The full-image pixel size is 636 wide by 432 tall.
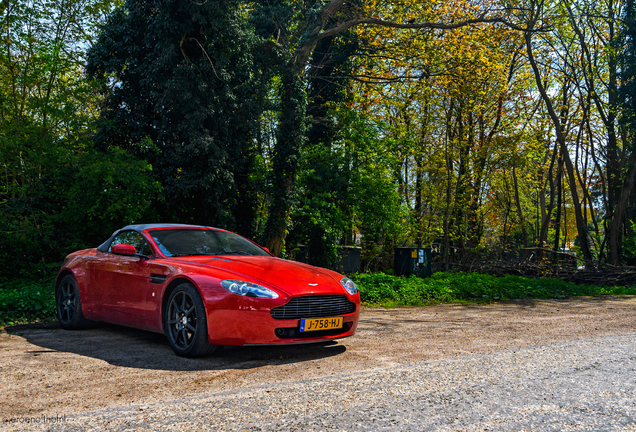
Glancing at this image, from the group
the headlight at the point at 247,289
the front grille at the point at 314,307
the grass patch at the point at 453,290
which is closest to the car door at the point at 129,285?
the headlight at the point at 247,289

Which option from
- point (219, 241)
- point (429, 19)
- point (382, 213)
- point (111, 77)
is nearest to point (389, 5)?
point (429, 19)

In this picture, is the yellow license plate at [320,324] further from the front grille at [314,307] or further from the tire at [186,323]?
the tire at [186,323]

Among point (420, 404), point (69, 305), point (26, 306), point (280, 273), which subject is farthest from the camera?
point (26, 306)

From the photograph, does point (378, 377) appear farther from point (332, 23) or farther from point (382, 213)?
point (332, 23)

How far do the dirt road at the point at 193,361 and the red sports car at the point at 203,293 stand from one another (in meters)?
0.27

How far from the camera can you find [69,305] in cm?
715

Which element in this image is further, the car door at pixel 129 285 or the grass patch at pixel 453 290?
the grass patch at pixel 453 290

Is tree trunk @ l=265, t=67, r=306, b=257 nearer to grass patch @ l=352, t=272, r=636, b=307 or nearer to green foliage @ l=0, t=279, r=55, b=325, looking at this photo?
grass patch @ l=352, t=272, r=636, b=307

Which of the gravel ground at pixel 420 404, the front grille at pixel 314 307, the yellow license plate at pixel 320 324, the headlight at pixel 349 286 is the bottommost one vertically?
the gravel ground at pixel 420 404

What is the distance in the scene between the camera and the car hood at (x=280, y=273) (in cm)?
534

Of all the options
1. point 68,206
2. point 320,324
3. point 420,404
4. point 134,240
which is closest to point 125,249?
point 134,240

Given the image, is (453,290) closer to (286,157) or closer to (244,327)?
(286,157)

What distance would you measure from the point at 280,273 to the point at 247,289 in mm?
632

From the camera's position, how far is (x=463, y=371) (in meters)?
4.73
